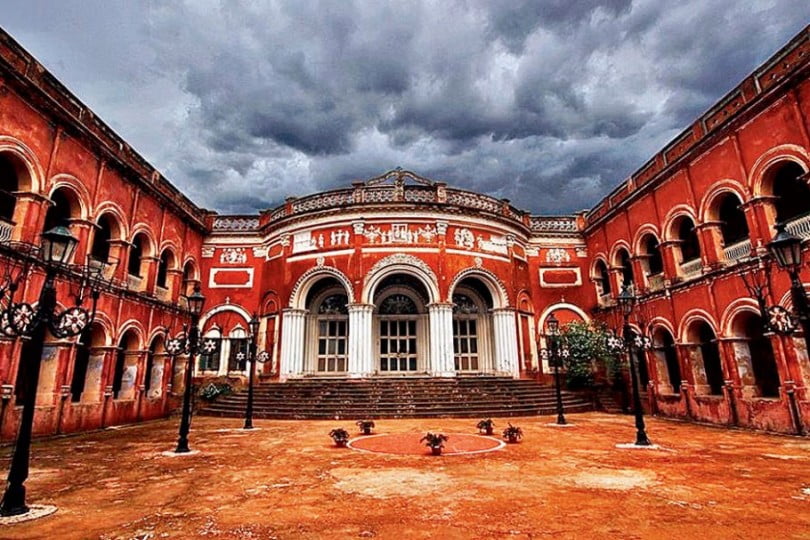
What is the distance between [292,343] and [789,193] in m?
16.5

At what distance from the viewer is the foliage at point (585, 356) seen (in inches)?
626

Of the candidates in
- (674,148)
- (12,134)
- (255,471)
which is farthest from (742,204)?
(12,134)

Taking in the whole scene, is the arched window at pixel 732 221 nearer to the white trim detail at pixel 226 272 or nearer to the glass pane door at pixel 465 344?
the glass pane door at pixel 465 344

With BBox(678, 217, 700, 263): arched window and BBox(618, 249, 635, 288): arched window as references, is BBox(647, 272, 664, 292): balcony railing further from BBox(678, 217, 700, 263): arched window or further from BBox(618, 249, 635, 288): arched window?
BBox(618, 249, 635, 288): arched window

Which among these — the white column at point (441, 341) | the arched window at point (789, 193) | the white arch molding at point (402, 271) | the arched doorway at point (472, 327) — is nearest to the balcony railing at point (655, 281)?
the arched window at point (789, 193)

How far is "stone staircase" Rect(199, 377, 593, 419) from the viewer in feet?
44.4

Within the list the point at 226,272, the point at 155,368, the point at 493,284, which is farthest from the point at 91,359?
the point at 493,284

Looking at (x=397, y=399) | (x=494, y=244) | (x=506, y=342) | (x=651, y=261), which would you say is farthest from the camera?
(x=494, y=244)

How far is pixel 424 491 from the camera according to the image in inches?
200

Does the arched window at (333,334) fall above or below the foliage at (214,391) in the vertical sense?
above

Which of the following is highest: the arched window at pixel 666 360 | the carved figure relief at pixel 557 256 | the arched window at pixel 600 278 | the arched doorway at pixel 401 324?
the carved figure relief at pixel 557 256

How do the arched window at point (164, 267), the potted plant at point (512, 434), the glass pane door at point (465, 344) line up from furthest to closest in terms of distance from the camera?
1. the glass pane door at point (465, 344)
2. the arched window at point (164, 267)
3. the potted plant at point (512, 434)

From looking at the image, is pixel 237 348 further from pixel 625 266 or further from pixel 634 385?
pixel 625 266

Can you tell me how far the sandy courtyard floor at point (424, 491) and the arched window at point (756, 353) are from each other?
305 centimetres
